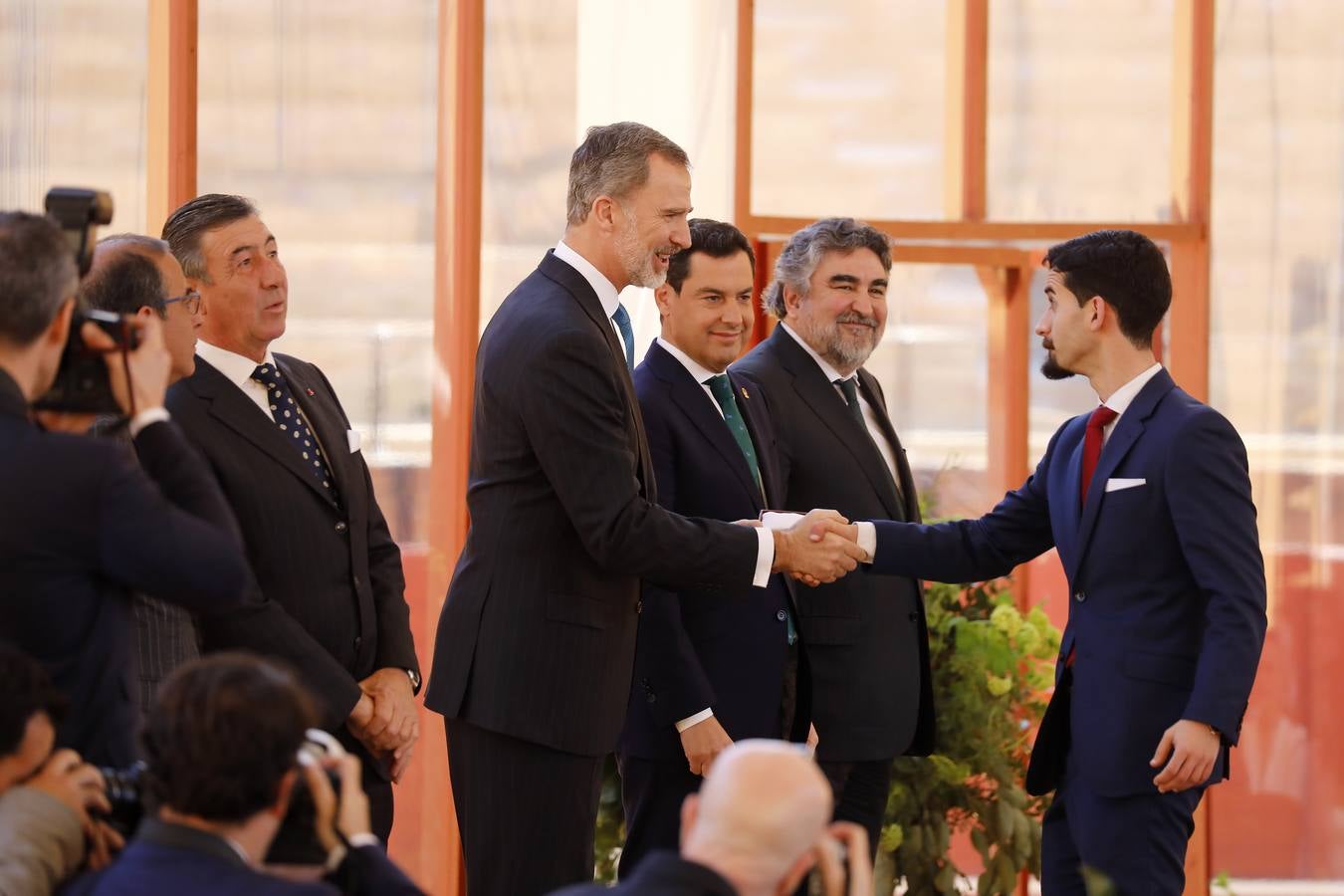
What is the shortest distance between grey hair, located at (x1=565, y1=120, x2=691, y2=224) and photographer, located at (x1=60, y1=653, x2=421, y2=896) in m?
1.44

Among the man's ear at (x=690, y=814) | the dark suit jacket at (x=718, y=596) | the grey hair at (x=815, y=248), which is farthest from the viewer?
the grey hair at (x=815, y=248)

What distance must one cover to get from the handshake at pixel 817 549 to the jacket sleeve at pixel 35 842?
1.45 m

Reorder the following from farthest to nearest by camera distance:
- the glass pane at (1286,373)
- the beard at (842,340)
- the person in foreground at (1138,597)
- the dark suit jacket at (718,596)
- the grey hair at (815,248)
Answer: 1. the glass pane at (1286,373)
2. the grey hair at (815,248)
3. the beard at (842,340)
4. the dark suit jacket at (718,596)
5. the person in foreground at (1138,597)

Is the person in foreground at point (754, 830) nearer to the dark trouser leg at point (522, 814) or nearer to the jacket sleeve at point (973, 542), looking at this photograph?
the dark trouser leg at point (522, 814)

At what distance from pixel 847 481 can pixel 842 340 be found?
335mm

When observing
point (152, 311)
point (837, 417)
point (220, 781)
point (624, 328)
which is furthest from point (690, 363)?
point (220, 781)

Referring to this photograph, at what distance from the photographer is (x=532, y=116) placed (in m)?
4.68

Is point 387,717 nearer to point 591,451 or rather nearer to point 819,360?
point 591,451

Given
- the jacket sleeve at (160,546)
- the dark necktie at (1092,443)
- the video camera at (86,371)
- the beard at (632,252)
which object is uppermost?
the beard at (632,252)

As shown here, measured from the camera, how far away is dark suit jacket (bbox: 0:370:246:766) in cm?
188

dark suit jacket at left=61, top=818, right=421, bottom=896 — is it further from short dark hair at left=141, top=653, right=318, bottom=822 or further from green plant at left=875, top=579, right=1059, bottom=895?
green plant at left=875, top=579, right=1059, bottom=895

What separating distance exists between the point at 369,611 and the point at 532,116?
7.18ft

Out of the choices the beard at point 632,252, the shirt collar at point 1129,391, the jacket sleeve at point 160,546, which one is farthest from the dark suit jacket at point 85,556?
the shirt collar at point 1129,391

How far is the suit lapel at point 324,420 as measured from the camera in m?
2.91
